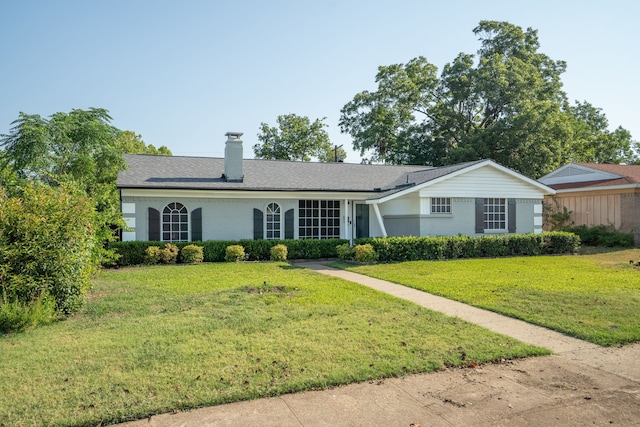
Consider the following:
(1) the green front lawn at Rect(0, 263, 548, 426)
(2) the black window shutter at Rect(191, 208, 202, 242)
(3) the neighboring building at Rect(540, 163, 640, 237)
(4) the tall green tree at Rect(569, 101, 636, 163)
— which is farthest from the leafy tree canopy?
(1) the green front lawn at Rect(0, 263, 548, 426)

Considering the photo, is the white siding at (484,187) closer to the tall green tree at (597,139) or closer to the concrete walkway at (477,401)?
the concrete walkway at (477,401)

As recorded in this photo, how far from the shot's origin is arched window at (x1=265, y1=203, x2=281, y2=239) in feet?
60.5

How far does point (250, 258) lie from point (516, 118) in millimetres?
22091

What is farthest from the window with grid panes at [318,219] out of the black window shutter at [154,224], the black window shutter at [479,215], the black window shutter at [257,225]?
the black window shutter at [479,215]

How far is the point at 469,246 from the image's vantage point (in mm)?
16969

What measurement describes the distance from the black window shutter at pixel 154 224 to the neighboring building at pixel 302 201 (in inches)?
1.4

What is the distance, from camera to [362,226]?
20562mm

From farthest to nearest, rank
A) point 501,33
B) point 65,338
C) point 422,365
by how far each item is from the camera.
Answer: point 501,33 → point 65,338 → point 422,365

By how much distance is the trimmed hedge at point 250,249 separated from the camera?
15.3m

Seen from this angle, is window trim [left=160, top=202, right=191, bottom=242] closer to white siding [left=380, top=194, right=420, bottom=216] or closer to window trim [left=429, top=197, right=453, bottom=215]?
white siding [left=380, top=194, right=420, bottom=216]

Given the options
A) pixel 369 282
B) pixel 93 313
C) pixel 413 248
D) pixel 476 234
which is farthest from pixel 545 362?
pixel 476 234

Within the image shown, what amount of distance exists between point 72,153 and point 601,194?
24.2 metres

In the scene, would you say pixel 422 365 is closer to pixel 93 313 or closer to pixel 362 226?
pixel 93 313

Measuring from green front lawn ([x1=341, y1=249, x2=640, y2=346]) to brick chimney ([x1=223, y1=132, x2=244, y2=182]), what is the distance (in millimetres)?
7003
